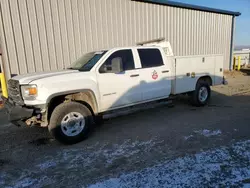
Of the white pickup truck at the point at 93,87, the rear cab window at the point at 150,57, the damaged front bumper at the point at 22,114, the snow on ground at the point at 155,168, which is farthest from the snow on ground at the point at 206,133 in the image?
the damaged front bumper at the point at 22,114

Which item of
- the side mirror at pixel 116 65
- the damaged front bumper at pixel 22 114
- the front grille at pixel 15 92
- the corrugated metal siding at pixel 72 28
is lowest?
the damaged front bumper at pixel 22 114

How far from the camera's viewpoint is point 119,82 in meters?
4.64

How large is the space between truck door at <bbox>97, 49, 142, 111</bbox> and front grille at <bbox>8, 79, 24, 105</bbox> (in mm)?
1638

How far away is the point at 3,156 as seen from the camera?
3.70 metres

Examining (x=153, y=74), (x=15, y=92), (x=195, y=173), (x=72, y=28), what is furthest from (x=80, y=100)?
(x=72, y=28)

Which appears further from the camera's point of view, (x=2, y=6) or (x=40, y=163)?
(x=2, y=6)

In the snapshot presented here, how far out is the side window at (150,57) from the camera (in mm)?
5133

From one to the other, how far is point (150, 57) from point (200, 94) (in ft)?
8.37

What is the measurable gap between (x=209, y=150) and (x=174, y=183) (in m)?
1.27

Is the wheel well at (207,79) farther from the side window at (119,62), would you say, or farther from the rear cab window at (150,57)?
the side window at (119,62)

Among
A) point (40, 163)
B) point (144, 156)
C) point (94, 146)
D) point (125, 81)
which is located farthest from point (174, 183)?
point (125, 81)

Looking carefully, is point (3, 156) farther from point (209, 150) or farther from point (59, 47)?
point (59, 47)

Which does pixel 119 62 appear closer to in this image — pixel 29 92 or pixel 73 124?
pixel 73 124

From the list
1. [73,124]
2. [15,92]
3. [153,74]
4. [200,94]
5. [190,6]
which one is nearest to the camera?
[15,92]
